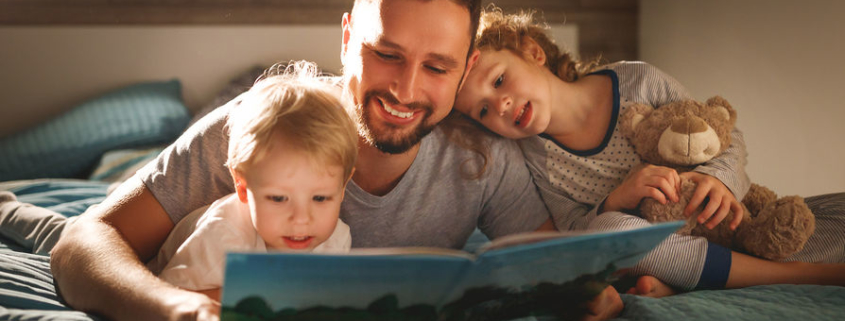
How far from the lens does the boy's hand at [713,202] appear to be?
1.18m

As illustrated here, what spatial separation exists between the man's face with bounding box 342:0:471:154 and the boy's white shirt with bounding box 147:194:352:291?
26 centimetres

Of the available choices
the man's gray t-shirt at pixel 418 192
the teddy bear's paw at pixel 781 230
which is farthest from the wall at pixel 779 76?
the man's gray t-shirt at pixel 418 192

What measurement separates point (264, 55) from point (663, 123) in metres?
1.86

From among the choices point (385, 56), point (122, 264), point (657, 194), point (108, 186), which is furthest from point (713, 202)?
point (108, 186)

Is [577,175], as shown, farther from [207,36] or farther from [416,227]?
[207,36]

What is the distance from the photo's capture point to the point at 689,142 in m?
1.26

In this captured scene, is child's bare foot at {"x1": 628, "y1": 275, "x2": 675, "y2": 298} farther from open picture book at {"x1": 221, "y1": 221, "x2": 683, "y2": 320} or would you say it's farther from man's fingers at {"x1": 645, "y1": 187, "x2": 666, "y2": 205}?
open picture book at {"x1": 221, "y1": 221, "x2": 683, "y2": 320}

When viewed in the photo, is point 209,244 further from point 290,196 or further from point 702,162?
→ point 702,162

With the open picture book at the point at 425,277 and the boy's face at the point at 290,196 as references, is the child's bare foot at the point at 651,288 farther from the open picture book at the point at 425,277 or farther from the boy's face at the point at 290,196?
the boy's face at the point at 290,196

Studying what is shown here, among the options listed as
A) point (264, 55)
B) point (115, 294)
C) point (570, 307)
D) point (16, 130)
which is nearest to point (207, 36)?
point (264, 55)

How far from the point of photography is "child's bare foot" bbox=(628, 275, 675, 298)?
45.7 inches

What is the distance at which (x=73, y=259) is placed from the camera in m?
1.01

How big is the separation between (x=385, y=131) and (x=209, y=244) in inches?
14.5

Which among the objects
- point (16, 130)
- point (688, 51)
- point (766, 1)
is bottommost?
point (16, 130)
